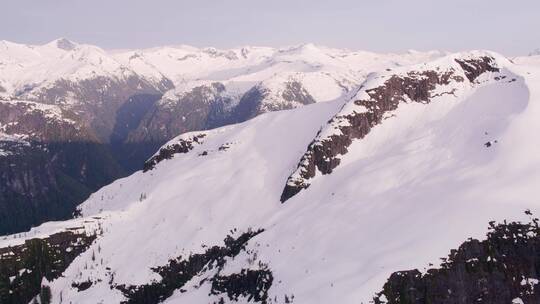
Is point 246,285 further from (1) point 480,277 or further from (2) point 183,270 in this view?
(1) point 480,277

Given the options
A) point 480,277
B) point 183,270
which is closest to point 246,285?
point 183,270

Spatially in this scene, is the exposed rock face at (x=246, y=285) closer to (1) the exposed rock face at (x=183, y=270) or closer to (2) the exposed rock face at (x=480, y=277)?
(1) the exposed rock face at (x=183, y=270)

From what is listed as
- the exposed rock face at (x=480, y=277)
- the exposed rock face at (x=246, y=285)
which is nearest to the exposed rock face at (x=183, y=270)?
the exposed rock face at (x=246, y=285)

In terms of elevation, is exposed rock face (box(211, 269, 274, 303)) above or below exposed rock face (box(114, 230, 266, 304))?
below

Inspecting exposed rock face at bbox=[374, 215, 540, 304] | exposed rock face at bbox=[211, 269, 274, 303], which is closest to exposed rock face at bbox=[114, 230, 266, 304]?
exposed rock face at bbox=[211, 269, 274, 303]

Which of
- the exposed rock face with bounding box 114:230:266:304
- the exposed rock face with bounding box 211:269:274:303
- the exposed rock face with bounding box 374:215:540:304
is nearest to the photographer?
the exposed rock face with bounding box 374:215:540:304

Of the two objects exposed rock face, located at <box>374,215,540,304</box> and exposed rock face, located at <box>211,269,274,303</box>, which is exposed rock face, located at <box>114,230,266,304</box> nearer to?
exposed rock face, located at <box>211,269,274,303</box>

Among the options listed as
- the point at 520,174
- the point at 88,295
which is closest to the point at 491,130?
the point at 520,174

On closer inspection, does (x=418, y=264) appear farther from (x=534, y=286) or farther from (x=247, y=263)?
Result: (x=247, y=263)
